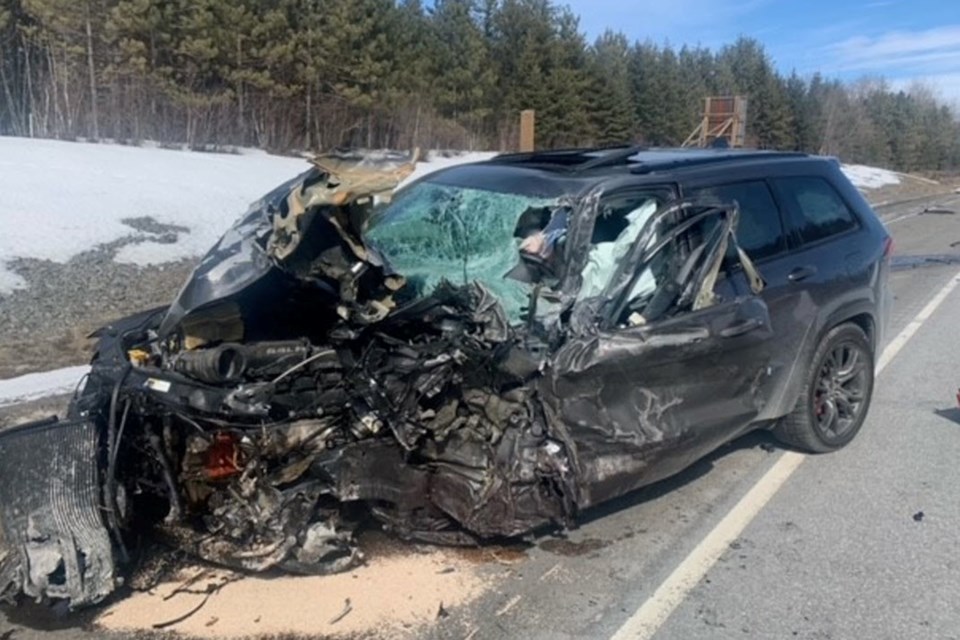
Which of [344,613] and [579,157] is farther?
[579,157]

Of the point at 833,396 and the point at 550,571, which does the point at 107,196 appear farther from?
the point at 550,571

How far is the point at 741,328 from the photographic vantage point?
4293 mm

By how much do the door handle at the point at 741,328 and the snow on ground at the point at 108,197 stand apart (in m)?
7.86

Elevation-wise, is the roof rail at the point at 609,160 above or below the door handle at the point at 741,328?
above

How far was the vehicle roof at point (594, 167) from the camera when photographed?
4445 mm

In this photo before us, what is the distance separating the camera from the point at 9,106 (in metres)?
29.1

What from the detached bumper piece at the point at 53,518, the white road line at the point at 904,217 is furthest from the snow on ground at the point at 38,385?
the white road line at the point at 904,217

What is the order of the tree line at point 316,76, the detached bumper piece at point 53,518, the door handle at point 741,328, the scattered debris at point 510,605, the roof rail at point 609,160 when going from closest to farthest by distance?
the detached bumper piece at point 53,518
the scattered debris at point 510,605
the door handle at point 741,328
the roof rail at point 609,160
the tree line at point 316,76

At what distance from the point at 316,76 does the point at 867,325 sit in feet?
91.6

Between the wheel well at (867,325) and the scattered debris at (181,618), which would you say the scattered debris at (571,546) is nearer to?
the scattered debris at (181,618)

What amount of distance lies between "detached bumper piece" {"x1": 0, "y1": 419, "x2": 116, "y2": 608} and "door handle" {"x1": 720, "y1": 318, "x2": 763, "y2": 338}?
2924 millimetres

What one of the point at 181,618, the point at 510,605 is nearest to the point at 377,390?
the point at 510,605

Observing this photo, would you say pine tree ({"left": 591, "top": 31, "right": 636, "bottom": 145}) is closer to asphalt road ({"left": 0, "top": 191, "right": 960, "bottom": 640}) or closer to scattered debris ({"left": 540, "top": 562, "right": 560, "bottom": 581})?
asphalt road ({"left": 0, "top": 191, "right": 960, "bottom": 640})

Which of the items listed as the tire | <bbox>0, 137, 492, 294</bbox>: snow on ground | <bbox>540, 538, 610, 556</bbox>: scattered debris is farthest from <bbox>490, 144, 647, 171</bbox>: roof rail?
<bbox>0, 137, 492, 294</bbox>: snow on ground
